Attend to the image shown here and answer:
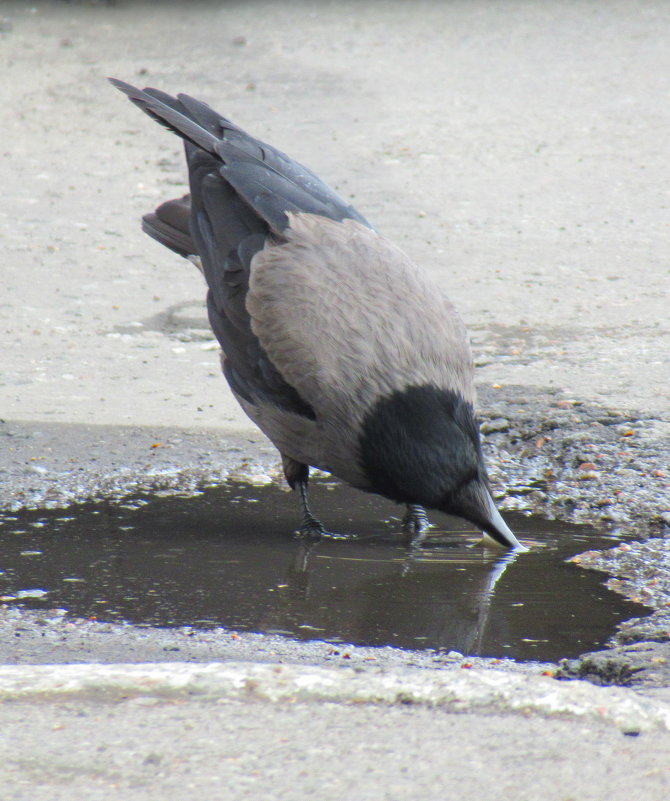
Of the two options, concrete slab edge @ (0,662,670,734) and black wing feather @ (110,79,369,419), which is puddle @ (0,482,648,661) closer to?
black wing feather @ (110,79,369,419)

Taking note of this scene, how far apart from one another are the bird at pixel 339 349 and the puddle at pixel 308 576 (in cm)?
15

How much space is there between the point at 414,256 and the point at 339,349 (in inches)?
138

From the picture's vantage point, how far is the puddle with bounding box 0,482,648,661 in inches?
130

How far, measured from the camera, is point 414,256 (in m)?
7.13

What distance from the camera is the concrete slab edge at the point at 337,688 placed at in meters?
2.50

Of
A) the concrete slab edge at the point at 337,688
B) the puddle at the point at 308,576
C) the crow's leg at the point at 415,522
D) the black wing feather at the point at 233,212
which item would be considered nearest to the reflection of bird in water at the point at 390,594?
the puddle at the point at 308,576

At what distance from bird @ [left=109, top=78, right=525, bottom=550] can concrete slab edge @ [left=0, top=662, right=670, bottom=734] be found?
109 cm

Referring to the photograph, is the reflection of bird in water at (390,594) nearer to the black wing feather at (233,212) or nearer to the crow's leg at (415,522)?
the crow's leg at (415,522)

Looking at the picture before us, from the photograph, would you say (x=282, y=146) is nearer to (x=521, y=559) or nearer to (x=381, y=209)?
(x=381, y=209)

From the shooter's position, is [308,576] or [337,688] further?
[308,576]

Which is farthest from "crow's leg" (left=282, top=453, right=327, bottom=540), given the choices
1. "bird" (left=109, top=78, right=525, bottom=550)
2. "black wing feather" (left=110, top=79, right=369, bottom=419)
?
"black wing feather" (left=110, top=79, right=369, bottom=419)

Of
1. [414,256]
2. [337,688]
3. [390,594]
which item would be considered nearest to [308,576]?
[390,594]

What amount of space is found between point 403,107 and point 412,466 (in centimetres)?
706

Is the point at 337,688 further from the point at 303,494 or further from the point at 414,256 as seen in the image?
the point at 414,256
